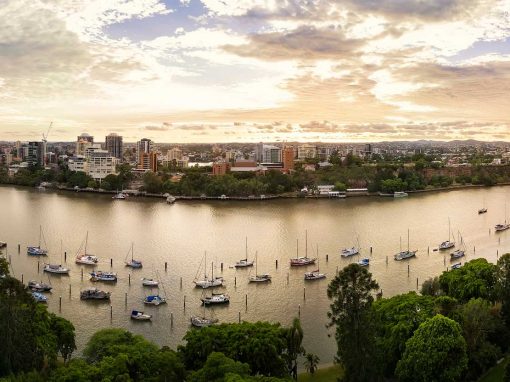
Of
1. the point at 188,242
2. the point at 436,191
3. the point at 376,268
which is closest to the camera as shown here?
the point at 376,268

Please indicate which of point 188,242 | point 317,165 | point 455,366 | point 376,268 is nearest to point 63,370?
point 455,366

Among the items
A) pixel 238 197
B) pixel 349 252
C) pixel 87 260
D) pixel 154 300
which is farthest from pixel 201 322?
pixel 238 197

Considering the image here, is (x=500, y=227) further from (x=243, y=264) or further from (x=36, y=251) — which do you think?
(x=36, y=251)

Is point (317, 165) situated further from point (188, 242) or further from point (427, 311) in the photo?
point (427, 311)

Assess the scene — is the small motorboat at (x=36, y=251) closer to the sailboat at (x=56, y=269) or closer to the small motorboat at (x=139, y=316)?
the sailboat at (x=56, y=269)

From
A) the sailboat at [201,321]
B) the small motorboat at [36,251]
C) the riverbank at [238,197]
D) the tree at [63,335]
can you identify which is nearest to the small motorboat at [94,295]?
→ the sailboat at [201,321]
